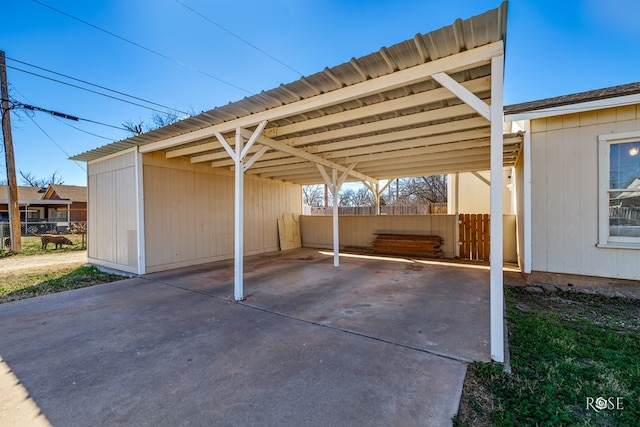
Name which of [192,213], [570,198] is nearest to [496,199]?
[570,198]

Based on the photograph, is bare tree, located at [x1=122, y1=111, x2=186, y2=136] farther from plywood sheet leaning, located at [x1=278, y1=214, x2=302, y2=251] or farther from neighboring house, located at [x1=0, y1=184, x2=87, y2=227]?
neighboring house, located at [x1=0, y1=184, x2=87, y2=227]

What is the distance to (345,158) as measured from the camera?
22.6ft

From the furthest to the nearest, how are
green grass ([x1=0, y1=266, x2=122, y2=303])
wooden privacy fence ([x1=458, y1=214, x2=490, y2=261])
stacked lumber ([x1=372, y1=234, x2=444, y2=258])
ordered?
stacked lumber ([x1=372, y1=234, x2=444, y2=258])
wooden privacy fence ([x1=458, y1=214, x2=490, y2=261])
green grass ([x1=0, y1=266, x2=122, y2=303])

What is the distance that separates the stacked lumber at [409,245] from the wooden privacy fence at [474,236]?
0.62m

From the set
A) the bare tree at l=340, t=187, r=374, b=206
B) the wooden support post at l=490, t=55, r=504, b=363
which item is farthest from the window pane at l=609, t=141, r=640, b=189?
the bare tree at l=340, t=187, r=374, b=206

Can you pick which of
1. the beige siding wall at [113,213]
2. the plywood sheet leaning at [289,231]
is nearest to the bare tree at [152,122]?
the beige siding wall at [113,213]

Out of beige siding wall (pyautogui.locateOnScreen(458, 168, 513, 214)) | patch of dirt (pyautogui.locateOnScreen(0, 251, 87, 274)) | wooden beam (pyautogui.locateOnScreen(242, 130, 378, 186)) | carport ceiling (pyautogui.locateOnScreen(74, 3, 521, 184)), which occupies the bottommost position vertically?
patch of dirt (pyautogui.locateOnScreen(0, 251, 87, 274))

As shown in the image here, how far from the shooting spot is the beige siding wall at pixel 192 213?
6230 mm

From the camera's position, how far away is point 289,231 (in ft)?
34.0

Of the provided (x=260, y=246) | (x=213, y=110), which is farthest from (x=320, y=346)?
(x=260, y=246)

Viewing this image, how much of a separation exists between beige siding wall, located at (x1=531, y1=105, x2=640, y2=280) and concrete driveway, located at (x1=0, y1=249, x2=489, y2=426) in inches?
54.9

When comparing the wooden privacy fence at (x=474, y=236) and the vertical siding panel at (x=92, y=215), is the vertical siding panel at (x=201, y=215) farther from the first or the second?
the wooden privacy fence at (x=474, y=236)

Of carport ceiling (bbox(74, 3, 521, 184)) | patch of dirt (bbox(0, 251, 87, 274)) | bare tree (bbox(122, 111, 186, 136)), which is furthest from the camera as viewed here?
bare tree (bbox(122, 111, 186, 136))

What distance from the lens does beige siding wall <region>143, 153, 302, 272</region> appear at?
6230mm
